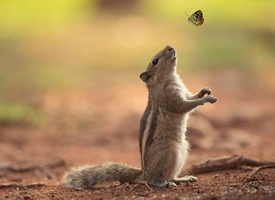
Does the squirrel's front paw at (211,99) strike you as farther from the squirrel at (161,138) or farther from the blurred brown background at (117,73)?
the blurred brown background at (117,73)

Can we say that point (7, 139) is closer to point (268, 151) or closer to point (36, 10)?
point (268, 151)

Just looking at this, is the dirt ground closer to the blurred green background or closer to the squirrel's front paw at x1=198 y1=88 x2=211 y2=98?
the blurred green background

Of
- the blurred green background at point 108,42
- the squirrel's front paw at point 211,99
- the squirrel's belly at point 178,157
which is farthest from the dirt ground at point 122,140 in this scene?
the squirrel's front paw at point 211,99

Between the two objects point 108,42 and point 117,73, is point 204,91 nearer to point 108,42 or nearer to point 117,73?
point 117,73

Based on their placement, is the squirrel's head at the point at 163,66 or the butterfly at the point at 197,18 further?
the squirrel's head at the point at 163,66

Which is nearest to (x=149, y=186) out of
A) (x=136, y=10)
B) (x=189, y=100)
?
(x=189, y=100)

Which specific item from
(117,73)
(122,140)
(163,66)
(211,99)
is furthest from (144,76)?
(117,73)

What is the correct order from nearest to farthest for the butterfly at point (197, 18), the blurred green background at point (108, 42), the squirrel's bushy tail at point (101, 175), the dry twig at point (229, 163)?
the butterfly at point (197, 18), the squirrel's bushy tail at point (101, 175), the dry twig at point (229, 163), the blurred green background at point (108, 42)
